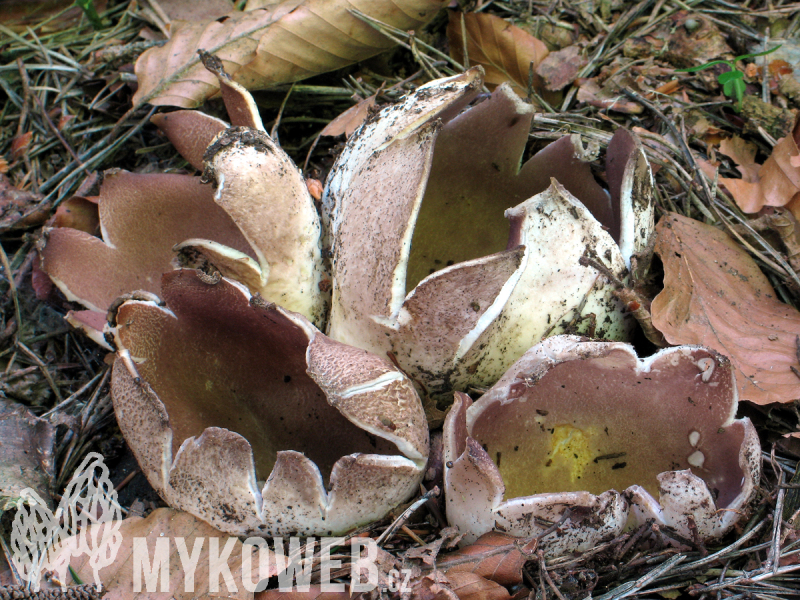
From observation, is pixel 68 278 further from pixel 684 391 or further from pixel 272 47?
pixel 684 391

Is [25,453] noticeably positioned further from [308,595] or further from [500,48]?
[500,48]

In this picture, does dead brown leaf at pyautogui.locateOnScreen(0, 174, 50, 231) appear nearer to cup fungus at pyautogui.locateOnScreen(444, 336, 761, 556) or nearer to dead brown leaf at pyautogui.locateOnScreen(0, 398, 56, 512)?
dead brown leaf at pyautogui.locateOnScreen(0, 398, 56, 512)

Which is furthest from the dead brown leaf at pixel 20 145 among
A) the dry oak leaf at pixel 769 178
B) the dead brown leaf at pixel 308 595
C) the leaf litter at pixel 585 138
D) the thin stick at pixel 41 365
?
the dry oak leaf at pixel 769 178

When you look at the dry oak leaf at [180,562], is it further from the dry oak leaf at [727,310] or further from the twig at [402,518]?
the dry oak leaf at [727,310]

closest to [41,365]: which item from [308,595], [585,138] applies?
[308,595]

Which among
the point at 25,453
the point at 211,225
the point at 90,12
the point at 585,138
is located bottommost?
the point at 25,453

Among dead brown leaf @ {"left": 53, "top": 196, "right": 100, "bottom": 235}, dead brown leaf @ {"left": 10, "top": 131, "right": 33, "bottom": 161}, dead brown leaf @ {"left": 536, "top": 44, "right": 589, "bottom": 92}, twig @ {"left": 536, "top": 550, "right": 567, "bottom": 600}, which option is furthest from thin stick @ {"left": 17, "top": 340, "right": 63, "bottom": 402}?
dead brown leaf @ {"left": 536, "top": 44, "right": 589, "bottom": 92}

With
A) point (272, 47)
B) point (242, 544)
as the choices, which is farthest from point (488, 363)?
point (272, 47)
